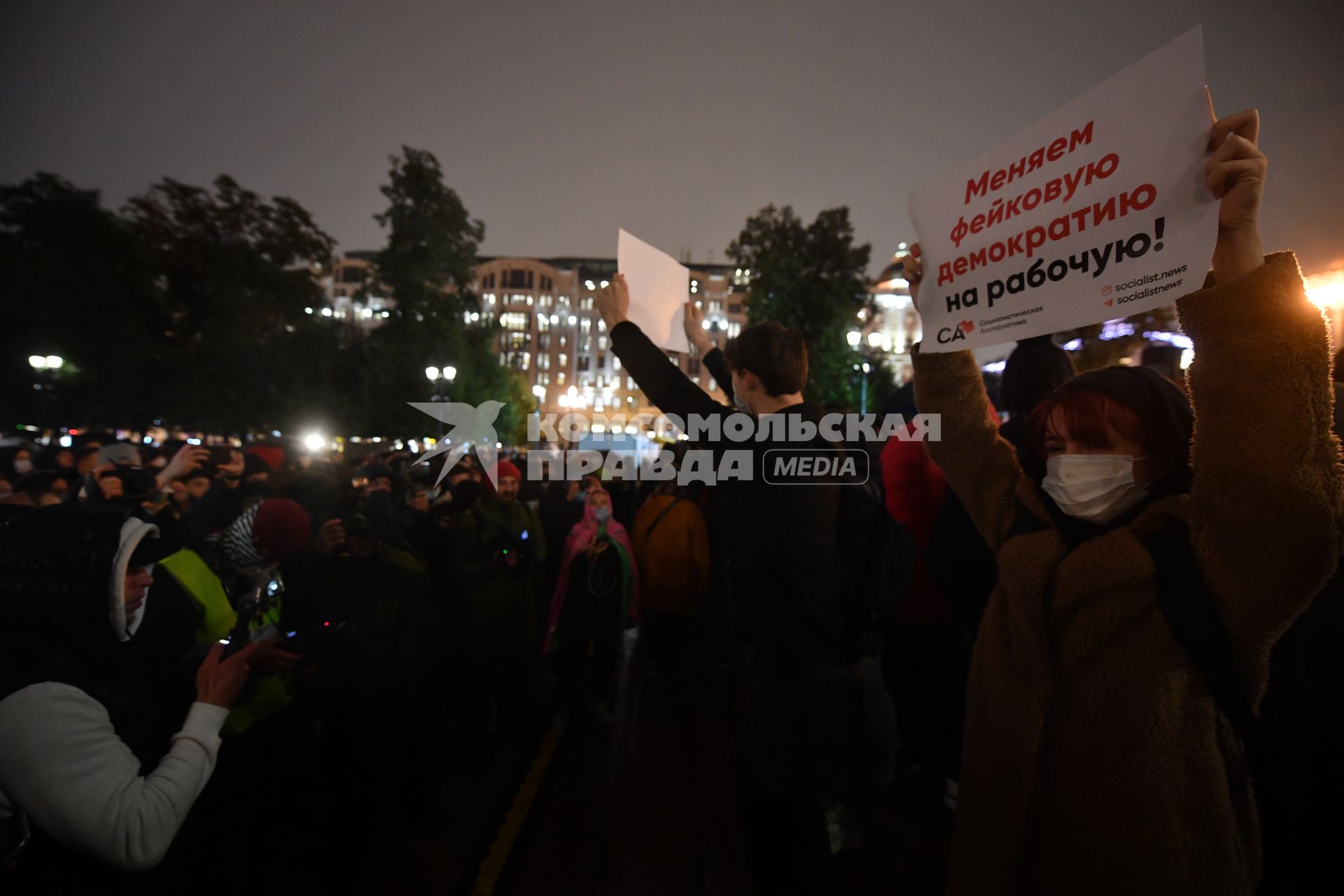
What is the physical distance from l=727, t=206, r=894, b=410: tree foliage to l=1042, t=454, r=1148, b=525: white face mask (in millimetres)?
26878

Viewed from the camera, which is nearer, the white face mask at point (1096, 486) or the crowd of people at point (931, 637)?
the crowd of people at point (931, 637)

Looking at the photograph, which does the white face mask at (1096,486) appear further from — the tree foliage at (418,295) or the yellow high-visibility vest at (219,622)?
the tree foliage at (418,295)

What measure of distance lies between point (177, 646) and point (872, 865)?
391 centimetres

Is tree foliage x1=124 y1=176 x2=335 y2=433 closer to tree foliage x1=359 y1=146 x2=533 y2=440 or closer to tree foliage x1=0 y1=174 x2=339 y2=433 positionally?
tree foliage x1=0 y1=174 x2=339 y2=433

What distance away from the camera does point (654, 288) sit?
9.96 feet

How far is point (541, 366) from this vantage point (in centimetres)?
10188

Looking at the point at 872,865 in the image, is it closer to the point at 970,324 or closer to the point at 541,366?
the point at 970,324

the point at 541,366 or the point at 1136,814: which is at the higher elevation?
the point at 541,366

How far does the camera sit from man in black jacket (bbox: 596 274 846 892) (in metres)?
2.12

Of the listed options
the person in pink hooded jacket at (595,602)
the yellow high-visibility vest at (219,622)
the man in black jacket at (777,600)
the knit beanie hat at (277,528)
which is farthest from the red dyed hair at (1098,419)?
the person in pink hooded jacket at (595,602)

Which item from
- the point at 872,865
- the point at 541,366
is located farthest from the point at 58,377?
the point at 541,366

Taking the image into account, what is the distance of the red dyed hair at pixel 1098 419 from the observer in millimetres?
1458

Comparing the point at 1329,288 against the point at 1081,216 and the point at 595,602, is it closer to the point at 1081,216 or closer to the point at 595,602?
the point at 1081,216

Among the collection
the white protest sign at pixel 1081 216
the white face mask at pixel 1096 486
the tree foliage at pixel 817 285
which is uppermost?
the tree foliage at pixel 817 285
